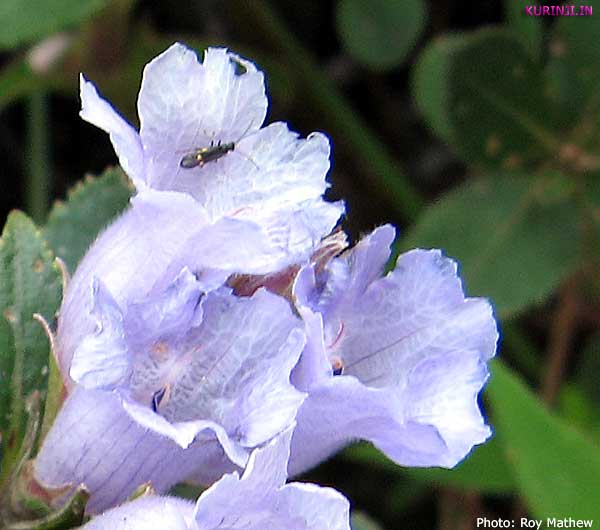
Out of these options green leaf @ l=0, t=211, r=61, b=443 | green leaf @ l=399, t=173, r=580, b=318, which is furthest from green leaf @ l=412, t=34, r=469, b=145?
green leaf @ l=0, t=211, r=61, b=443

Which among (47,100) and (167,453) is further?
(47,100)

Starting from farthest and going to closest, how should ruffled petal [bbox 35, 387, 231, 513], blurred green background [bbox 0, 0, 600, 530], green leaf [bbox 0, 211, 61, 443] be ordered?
blurred green background [bbox 0, 0, 600, 530], green leaf [bbox 0, 211, 61, 443], ruffled petal [bbox 35, 387, 231, 513]

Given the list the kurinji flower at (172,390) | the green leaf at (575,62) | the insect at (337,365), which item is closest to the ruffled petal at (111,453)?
the kurinji flower at (172,390)

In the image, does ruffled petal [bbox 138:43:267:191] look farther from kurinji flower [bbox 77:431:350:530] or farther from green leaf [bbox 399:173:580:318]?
green leaf [bbox 399:173:580:318]

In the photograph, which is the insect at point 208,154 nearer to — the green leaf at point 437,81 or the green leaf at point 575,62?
the green leaf at point 437,81

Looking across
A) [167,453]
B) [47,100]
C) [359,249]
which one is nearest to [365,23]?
[47,100]

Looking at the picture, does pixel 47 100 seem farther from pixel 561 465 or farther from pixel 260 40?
pixel 561 465
